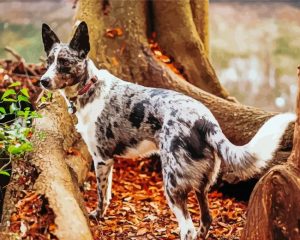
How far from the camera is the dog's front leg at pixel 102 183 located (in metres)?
4.21

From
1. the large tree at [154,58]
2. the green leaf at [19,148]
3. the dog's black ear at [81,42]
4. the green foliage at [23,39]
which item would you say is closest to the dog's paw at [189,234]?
the large tree at [154,58]

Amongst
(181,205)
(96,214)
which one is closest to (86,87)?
(96,214)

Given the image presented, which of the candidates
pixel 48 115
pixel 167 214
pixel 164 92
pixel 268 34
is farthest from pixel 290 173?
pixel 268 34

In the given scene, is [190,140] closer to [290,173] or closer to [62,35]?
[290,173]

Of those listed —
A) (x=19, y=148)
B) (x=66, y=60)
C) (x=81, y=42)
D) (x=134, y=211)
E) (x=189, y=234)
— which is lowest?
(x=134, y=211)

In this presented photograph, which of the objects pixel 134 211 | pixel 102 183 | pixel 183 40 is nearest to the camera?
pixel 102 183

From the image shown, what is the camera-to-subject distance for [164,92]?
3941 millimetres

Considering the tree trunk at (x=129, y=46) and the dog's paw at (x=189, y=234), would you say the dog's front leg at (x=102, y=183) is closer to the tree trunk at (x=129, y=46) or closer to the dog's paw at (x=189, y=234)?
the dog's paw at (x=189, y=234)

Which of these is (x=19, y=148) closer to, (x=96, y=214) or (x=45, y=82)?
(x=45, y=82)

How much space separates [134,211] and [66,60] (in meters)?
1.42

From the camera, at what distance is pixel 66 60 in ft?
12.8

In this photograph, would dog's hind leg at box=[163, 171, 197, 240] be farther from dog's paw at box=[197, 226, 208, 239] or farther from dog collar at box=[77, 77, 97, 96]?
dog collar at box=[77, 77, 97, 96]

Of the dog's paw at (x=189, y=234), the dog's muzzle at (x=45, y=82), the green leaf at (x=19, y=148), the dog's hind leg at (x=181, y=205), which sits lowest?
the dog's paw at (x=189, y=234)

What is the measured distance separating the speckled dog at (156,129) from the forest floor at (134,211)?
25 centimetres
